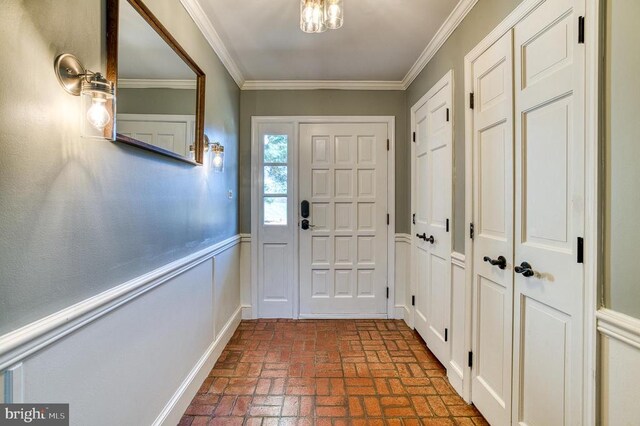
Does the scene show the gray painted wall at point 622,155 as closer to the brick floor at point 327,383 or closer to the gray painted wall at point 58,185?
the brick floor at point 327,383

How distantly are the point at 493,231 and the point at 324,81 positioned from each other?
226 centimetres

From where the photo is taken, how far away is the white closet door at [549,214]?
114cm

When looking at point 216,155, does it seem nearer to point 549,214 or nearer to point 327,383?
point 327,383

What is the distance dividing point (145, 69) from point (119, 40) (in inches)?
8.0

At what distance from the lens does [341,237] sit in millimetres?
3240

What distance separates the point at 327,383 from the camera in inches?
82.4

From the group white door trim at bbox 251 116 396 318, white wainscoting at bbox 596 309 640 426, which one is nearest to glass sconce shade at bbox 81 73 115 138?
white wainscoting at bbox 596 309 640 426

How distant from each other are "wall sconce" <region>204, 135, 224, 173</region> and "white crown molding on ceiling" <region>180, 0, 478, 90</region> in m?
0.76

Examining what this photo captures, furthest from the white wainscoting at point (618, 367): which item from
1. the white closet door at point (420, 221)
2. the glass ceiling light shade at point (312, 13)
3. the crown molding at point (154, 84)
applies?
the crown molding at point (154, 84)

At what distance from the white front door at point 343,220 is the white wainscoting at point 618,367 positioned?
224 centimetres

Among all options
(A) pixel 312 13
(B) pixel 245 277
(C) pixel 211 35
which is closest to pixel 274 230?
(B) pixel 245 277

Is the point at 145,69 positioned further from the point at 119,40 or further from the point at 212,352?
the point at 212,352

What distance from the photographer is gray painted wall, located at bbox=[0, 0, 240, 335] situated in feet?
2.62

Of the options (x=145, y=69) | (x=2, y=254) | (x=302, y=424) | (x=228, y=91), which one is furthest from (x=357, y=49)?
(x=302, y=424)
